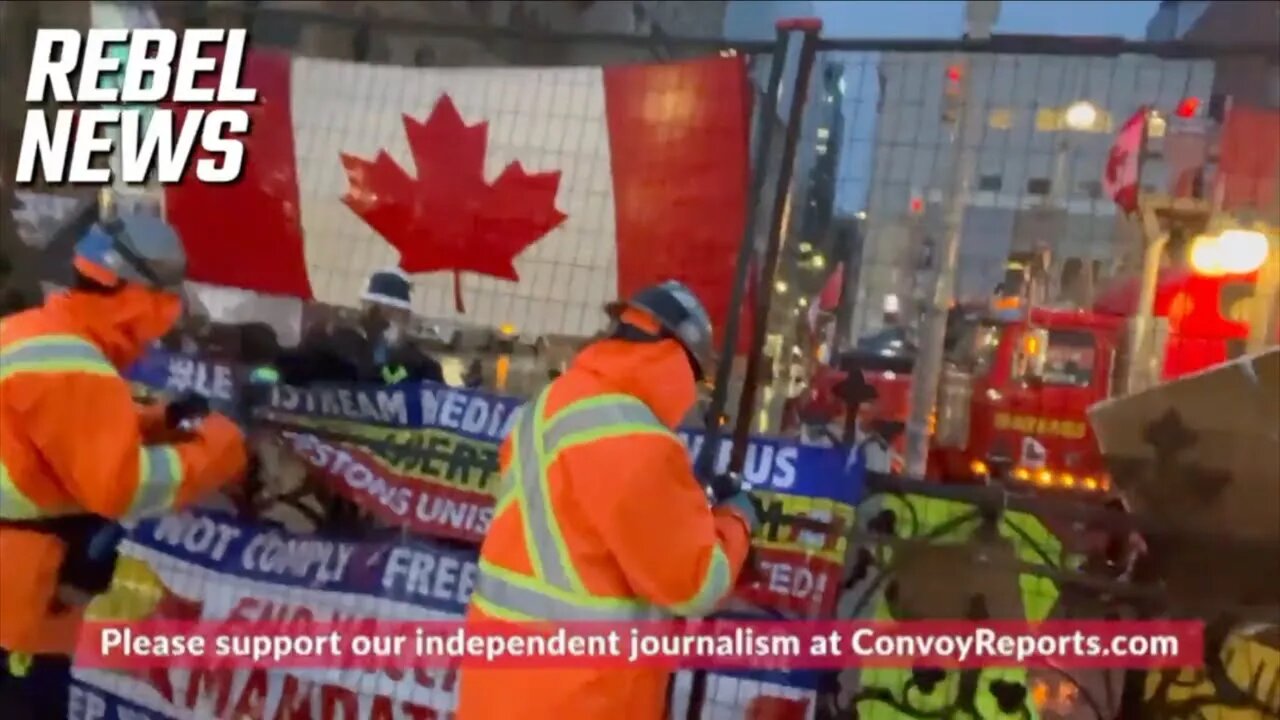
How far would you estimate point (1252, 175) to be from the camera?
521cm

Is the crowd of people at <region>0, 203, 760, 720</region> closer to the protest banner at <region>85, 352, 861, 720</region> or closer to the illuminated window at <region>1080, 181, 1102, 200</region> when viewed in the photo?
the protest banner at <region>85, 352, 861, 720</region>

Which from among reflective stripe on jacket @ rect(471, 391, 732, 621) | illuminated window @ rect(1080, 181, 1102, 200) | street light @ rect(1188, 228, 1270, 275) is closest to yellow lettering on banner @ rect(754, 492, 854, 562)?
reflective stripe on jacket @ rect(471, 391, 732, 621)

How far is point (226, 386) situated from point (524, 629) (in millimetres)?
1872

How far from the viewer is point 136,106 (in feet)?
16.7

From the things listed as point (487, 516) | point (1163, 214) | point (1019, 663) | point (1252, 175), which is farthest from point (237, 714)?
point (1163, 214)

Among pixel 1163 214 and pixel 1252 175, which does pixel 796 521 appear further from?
pixel 1163 214

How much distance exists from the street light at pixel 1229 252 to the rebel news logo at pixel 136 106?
18.4 ft

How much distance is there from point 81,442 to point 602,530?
1.44 meters

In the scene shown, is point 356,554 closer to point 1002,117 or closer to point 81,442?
point 81,442

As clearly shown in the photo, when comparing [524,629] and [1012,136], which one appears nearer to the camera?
[524,629]

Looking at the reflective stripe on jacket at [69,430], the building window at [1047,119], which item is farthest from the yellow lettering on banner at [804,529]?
the reflective stripe on jacket at [69,430]

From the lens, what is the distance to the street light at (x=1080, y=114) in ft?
14.0

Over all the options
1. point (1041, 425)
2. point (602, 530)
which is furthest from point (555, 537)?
point (1041, 425)

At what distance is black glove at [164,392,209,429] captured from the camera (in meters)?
4.01
